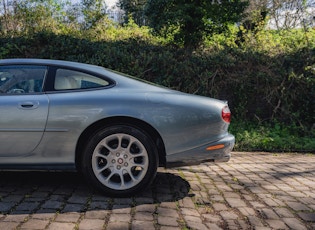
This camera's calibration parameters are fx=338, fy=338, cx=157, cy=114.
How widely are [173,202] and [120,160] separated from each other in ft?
2.15

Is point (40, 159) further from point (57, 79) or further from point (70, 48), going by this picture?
point (70, 48)

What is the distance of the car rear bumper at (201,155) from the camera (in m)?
3.35

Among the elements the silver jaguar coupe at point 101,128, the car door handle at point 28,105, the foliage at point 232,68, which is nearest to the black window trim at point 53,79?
the silver jaguar coupe at point 101,128

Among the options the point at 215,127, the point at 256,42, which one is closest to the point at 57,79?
the point at 215,127

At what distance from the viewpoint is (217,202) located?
129 inches

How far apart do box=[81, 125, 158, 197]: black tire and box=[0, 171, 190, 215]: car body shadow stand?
4.9 inches

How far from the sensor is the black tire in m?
3.26

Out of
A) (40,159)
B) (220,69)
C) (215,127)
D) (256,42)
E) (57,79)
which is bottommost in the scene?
(40,159)

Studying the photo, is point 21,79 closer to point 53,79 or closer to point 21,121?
point 53,79

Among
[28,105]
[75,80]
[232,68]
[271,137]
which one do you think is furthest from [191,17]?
[28,105]

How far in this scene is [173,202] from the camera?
127 inches

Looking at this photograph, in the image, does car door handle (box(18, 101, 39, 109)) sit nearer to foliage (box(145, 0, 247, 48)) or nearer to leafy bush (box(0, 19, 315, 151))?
leafy bush (box(0, 19, 315, 151))

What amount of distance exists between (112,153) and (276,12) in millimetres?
15984

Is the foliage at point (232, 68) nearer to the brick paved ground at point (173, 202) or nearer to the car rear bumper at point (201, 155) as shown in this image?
the brick paved ground at point (173, 202)
